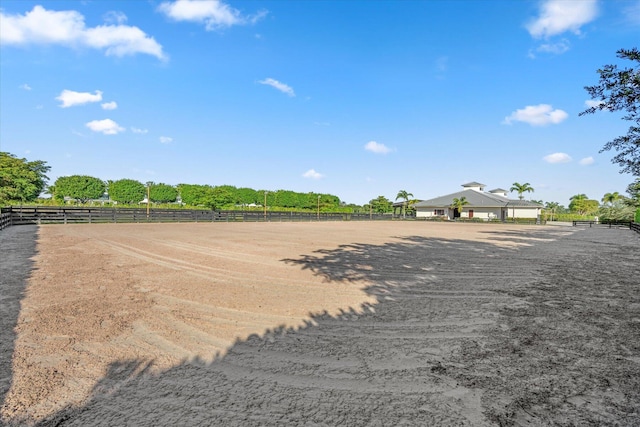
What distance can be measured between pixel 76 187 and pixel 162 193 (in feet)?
42.6

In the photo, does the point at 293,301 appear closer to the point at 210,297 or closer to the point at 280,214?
the point at 210,297

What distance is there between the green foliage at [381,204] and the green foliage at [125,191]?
45567 mm

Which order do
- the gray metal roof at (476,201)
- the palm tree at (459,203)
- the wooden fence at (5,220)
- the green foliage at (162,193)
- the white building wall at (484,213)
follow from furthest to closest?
the green foliage at (162,193)
the palm tree at (459,203)
the white building wall at (484,213)
the gray metal roof at (476,201)
the wooden fence at (5,220)

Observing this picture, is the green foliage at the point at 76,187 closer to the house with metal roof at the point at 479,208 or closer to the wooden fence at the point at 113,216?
the wooden fence at the point at 113,216

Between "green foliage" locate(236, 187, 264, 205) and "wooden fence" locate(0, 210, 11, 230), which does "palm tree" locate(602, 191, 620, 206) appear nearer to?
"green foliage" locate(236, 187, 264, 205)

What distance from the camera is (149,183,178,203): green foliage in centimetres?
6003

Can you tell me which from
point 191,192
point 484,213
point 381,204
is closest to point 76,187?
point 191,192

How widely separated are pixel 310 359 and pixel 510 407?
176 centimetres

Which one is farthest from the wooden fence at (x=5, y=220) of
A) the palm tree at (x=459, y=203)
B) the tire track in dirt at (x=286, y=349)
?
the palm tree at (x=459, y=203)

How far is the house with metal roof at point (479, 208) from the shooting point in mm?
51312

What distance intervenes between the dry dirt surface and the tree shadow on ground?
0.03 m

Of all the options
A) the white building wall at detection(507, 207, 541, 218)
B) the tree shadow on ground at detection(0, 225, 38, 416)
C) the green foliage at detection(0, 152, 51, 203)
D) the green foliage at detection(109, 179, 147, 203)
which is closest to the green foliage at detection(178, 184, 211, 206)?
the green foliage at detection(109, 179, 147, 203)

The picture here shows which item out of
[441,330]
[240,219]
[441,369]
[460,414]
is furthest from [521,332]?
[240,219]

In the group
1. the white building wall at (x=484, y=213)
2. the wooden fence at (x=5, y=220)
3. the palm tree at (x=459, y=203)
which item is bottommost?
the wooden fence at (x=5, y=220)
